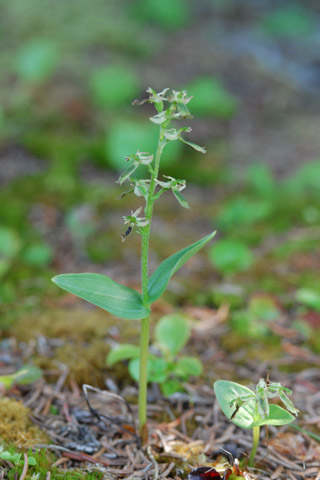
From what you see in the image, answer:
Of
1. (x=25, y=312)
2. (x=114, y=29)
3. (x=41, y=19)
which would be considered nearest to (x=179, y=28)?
(x=114, y=29)

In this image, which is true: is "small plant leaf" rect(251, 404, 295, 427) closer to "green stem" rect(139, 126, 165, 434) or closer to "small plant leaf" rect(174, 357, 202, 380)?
"green stem" rect(139, 126, 165, 434)

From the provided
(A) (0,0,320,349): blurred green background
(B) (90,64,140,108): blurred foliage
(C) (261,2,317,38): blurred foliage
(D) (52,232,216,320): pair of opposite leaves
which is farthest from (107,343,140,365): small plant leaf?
(C) (261,2,317,38): blurred foliage

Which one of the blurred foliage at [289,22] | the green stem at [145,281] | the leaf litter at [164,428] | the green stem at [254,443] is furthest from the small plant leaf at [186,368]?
the blurred foliage at [289,22]

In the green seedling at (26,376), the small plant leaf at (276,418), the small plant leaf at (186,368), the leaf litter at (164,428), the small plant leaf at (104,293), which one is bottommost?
the leaf litter at (164,428)

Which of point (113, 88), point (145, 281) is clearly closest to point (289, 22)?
point (113, 88)

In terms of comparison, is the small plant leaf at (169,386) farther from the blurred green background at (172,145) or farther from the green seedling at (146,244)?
the blurred green background at (172,145)

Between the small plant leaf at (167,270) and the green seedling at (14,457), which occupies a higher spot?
Answer: the small plant leaf at (167,270)

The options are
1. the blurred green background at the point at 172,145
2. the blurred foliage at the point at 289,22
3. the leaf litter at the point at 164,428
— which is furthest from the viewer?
the blurred foliage at the point at 289,22

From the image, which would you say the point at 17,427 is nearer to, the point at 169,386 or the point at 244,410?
the point at 169,386

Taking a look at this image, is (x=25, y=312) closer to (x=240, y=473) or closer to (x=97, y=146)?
(x=240, y=473)
